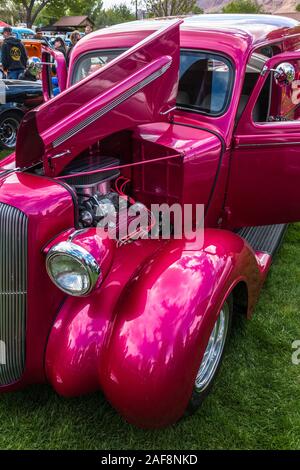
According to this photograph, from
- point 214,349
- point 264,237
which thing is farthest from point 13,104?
point 214,349

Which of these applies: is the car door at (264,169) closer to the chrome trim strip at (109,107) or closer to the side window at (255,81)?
the side window at (255,81)

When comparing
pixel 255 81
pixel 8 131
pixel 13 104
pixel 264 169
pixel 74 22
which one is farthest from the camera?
pixel 74 22

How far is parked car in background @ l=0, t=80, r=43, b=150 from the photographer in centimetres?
721

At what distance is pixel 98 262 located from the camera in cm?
198

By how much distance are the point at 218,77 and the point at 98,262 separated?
1827 mm

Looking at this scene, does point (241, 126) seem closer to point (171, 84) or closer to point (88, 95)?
point (171, 84)

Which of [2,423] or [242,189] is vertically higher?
[242,189]

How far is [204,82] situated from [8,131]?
199 inches

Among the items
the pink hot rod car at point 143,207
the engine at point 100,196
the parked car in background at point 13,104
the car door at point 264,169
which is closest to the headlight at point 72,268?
the pink hot rod car at point 143,207

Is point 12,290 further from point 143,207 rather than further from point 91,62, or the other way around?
point 91,62

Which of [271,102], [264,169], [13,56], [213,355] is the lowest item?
[213,355]

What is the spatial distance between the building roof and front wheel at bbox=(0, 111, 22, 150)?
135ft

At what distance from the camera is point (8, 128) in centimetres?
738

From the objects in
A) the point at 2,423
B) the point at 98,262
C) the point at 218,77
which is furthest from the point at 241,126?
the point at 2,423
